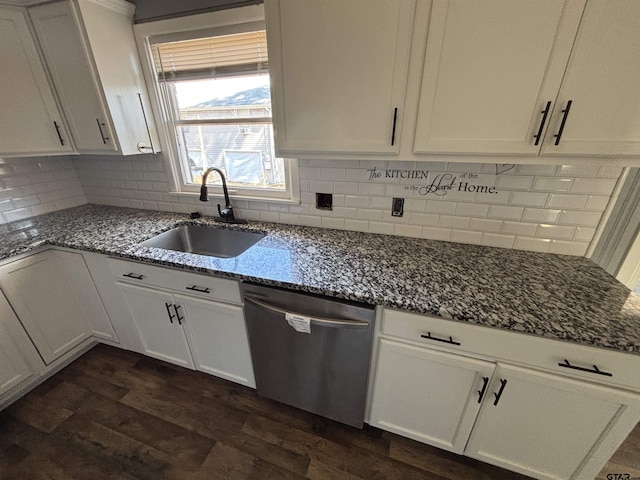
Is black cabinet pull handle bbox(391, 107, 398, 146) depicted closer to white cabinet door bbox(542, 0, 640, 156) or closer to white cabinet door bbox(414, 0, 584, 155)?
white cabinet door bbox(414, 0, 584, 155)

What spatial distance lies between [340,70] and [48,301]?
224 centimetres

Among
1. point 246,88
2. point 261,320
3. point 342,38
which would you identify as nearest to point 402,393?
point 261,320

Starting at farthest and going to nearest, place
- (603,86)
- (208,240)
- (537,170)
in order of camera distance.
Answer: (208,240) < (537,170) < (603,86)

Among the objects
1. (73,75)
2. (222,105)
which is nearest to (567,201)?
(222,105)

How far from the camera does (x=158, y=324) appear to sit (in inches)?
63.7

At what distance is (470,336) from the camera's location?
1006 mm

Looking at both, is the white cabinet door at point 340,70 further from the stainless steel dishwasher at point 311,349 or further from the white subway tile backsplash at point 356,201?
the stainless steel dishwasher at point 311,349

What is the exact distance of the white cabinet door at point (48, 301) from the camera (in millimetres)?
1521

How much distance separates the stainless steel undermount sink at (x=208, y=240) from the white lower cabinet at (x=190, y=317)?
36 centimetres

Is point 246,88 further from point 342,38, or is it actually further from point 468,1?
point 468,1

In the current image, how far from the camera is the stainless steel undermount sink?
180cm

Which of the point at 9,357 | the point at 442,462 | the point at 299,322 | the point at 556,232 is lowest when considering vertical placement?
the point at 442,462

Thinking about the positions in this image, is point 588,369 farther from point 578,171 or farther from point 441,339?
point 578,171

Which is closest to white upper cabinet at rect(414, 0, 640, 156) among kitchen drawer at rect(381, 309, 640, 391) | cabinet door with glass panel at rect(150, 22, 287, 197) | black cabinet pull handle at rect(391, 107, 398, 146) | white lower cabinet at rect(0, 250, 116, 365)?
black cabinet pull handle at rect(391, 107, 398, 146)
